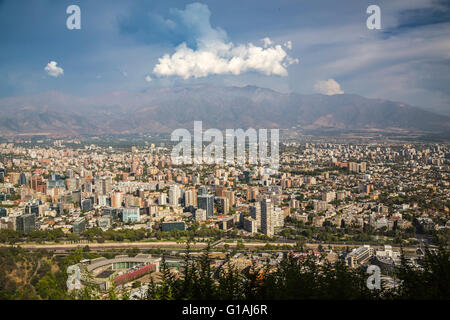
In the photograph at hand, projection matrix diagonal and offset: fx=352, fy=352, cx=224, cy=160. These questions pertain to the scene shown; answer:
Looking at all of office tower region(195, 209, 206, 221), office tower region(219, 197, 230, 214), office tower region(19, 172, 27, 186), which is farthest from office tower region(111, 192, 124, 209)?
office tower region(19, 172, 27, 186)

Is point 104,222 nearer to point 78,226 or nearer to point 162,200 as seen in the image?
point 78,226

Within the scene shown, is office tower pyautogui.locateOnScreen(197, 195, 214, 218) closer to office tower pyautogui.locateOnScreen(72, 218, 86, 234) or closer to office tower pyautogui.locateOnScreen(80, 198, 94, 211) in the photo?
office tower pyautogui.locateOnScreen(72, 218, 86, 234)

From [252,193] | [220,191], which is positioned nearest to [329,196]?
[252,193]
